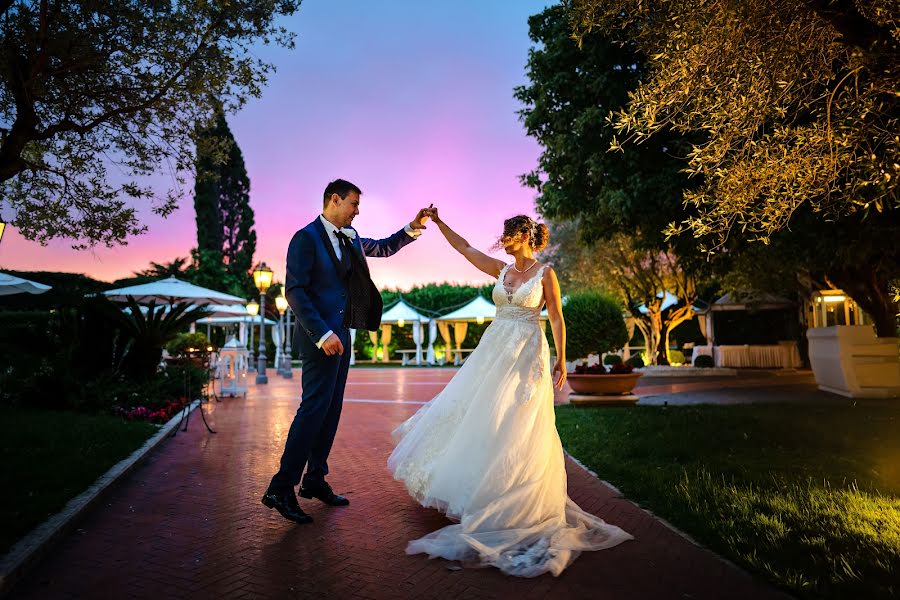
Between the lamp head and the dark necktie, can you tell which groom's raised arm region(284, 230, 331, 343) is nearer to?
the dark necktie

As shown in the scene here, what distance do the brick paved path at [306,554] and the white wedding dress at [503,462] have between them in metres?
0.15

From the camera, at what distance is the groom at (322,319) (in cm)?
386

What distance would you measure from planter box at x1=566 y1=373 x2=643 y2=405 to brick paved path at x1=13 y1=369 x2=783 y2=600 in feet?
16.8

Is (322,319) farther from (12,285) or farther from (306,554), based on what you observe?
(12,285)

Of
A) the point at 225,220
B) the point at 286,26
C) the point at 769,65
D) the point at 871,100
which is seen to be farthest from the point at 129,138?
the point at 225,220

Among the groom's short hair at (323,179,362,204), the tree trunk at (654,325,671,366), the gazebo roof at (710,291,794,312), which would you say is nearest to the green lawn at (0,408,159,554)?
the groom's short hair at (323,179,362,204)

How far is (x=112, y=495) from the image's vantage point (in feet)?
15.4

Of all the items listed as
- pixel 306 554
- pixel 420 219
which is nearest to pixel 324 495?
pixel 306 554

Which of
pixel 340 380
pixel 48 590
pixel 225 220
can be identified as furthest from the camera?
pixel 225 220

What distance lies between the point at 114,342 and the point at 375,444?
5.55 meters

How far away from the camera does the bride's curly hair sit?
14.1 ft

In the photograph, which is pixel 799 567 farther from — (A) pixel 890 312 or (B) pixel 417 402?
(A) pixel 890 312

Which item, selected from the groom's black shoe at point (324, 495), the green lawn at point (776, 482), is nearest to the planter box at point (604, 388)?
the green lawn at point (776, 482)

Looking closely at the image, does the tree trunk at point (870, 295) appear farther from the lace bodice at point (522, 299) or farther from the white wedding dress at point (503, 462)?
the white wedding dress at point (503, 462)
